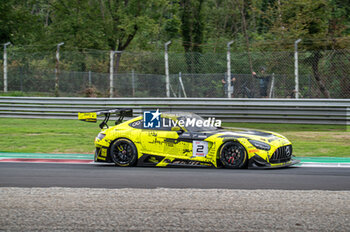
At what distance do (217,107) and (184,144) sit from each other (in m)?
6.37

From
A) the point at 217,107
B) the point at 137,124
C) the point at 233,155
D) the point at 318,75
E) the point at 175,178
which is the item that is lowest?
the point at 175,178

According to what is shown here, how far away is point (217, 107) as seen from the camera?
1598 centimetres

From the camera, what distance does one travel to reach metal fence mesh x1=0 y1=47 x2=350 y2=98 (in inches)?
605

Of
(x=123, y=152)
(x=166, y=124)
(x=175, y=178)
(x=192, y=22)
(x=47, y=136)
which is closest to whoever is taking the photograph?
(x=175, y=178)

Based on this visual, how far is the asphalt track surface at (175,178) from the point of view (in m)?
7.90

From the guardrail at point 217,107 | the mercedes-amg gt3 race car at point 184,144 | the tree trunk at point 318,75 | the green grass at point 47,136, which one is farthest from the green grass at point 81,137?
the mercedes-amg gt3 race car at point 184,144

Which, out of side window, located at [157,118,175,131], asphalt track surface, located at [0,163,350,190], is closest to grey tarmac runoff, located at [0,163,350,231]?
asphalt track surface, located at [0,163,350,190]

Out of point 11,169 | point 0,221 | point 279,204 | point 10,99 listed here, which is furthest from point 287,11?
point 0,221

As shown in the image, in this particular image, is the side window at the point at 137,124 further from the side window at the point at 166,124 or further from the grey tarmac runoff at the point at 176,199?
the grey tarmac runoff at the point at 176,199

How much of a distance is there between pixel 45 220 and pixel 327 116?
36.2 ft

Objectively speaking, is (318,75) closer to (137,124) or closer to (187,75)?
(187,75)

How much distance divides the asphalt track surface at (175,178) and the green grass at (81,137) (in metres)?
2.68

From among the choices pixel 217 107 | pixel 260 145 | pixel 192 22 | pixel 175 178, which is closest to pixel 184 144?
pixel 175 178

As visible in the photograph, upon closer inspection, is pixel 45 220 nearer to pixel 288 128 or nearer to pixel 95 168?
pixel 95 168
